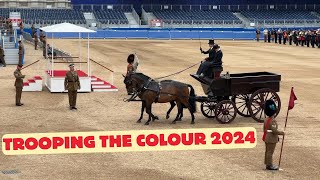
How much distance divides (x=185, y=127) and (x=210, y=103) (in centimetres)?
180

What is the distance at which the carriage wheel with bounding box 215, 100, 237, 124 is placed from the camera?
1786 cm

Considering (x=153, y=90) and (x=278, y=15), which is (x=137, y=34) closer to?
(x=278, y=15)

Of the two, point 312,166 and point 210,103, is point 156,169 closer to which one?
point 312,166

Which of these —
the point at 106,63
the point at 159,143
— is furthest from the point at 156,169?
the point at 106,63

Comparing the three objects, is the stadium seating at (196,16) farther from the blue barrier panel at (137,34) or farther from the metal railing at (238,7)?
the blue barrier panel at (137,34)

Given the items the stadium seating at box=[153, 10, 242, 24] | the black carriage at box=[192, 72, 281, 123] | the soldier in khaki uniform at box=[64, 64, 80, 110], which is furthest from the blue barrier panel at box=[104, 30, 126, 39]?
the black carriage at box=[192, 72, 281, 123]

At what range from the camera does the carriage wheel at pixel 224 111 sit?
1786cm

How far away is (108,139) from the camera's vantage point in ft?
53.2

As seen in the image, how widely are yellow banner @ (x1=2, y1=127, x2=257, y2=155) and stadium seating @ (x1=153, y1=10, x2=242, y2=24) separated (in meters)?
62.8

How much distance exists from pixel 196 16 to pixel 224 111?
64.4 meters

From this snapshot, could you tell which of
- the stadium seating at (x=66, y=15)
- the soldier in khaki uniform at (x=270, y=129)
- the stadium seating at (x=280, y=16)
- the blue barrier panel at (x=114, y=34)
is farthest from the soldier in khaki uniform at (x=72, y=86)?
the stadium seating at (x=280, y=16)

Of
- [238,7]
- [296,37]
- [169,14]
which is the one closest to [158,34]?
[169,14]

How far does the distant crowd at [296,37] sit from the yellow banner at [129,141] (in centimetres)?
4256

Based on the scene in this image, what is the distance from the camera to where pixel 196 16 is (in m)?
81.5
